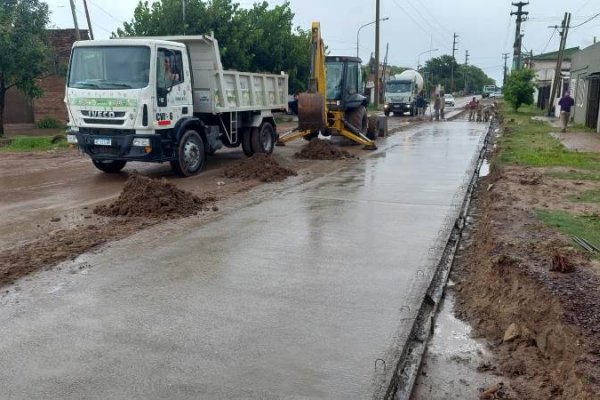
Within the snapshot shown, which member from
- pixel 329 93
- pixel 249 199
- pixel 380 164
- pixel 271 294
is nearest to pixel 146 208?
pixel 249 199

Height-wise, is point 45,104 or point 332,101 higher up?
point 332,101

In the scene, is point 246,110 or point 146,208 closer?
point 146,208

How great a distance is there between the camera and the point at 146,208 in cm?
848

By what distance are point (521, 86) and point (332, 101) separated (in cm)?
2541

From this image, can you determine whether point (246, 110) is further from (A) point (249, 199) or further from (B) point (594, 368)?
(B) point (594, 368)

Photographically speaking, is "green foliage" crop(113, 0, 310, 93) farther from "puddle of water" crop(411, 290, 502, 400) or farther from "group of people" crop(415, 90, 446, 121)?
"puddle of water" crop(411, 290, 502, 400)

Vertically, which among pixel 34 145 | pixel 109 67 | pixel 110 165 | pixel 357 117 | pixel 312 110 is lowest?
pixel 34 145

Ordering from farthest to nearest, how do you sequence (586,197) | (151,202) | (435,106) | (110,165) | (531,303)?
(435,106), (110,165), (586,197), (151,202), (531,303)

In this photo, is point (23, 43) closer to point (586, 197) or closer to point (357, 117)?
point (357, 117)

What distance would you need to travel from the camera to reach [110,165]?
12547mm

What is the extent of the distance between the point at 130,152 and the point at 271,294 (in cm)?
670

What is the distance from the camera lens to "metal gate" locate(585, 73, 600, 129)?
79.9 feet

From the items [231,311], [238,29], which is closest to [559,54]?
[238,29]

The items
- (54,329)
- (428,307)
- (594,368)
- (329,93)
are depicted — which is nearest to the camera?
(594,368)
